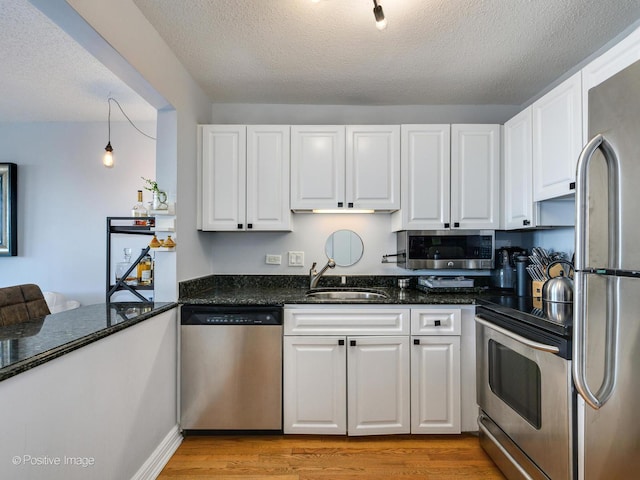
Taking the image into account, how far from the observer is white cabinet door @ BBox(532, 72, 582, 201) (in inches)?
67.3

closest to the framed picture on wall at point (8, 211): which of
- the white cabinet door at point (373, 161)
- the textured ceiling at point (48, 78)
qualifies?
the textured ceiling at point (48, 78)

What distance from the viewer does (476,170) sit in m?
2.42

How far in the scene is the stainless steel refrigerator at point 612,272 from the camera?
0.99m

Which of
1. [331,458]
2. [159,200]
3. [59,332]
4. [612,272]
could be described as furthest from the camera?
[159,200]

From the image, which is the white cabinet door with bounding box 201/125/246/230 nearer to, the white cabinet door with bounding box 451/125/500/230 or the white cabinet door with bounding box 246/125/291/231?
the white cabinet door with bounding box 246/125/291/231

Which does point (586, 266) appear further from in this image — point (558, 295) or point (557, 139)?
point (557, 139)

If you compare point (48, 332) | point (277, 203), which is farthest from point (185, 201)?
point (48, 332)

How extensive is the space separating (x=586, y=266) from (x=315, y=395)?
1591 mm

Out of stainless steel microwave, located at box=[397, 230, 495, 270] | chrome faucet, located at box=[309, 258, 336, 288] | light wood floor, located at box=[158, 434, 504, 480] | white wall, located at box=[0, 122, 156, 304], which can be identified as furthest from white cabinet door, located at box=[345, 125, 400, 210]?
white wall, located at box=[0, 122, 156, 304]

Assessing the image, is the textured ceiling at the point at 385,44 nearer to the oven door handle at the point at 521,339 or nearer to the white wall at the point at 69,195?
the white wall at the point at 69,195

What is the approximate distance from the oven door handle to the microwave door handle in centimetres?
32

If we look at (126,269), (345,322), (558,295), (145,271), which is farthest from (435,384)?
(126,269)

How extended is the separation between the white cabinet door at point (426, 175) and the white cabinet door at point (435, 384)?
84 centimetres

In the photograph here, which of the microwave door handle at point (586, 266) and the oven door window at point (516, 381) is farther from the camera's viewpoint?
the oven door window at point (516, 381)
